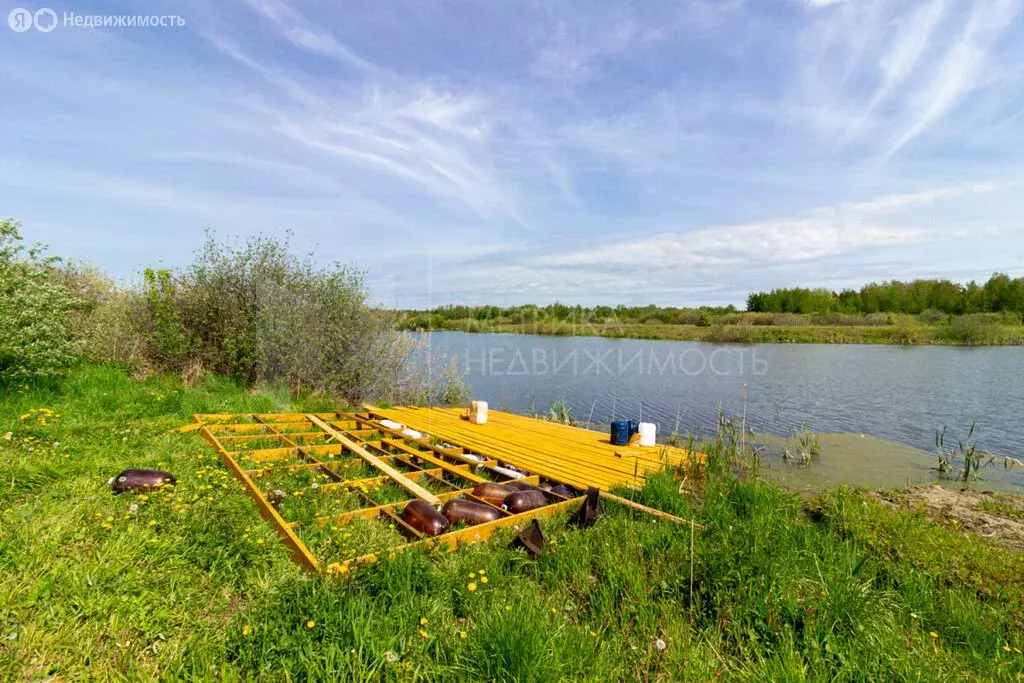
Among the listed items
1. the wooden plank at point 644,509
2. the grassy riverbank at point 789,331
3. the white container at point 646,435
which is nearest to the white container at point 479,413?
the white container at point 646,435

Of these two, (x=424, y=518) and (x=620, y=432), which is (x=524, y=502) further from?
(x=620, y=432)

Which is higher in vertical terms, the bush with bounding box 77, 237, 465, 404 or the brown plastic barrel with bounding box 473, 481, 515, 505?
the bush with bounding box 77, 237, 465, 404

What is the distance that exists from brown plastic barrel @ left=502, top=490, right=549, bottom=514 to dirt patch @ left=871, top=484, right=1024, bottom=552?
4752mm

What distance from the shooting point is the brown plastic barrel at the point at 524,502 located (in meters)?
4.38

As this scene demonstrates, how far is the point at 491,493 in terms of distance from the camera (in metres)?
4.74

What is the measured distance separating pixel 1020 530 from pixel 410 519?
6.58 metres

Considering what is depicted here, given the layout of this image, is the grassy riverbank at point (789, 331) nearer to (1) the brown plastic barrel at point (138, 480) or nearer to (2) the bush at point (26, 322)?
(2) the bush at point (26, 322)

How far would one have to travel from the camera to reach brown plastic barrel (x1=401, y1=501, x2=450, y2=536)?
12.5 feet

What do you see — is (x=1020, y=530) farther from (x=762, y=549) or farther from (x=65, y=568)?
(x=65, y=568)

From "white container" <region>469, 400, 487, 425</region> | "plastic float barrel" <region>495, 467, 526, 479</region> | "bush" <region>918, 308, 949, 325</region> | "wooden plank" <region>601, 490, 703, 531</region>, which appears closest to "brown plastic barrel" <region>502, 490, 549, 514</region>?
"wooden plank" <region>601, 490, 703, 531</region>

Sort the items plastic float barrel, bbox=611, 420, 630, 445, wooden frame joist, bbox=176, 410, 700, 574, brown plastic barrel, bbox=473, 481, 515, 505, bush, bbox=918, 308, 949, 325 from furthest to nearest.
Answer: bush, bbox=918, 308, 949, 325, plastic float barrel, bbox=611, 420, 630, 445, brown plastic barrel, bbox=473, 481, 515, 505, wooden frame joist, bbox=176, 410, 700, 574

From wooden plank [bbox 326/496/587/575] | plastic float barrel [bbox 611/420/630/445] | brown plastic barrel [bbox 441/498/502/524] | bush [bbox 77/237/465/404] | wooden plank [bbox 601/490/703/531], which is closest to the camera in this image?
wooden plank [bbox 326/496/587/575]

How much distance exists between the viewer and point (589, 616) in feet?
9.50

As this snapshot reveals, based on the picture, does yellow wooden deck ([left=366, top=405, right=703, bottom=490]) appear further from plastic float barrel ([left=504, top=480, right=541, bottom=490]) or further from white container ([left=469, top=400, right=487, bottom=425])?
plastic float barrel ([left=504, top=480, right=541, bottom=490])
